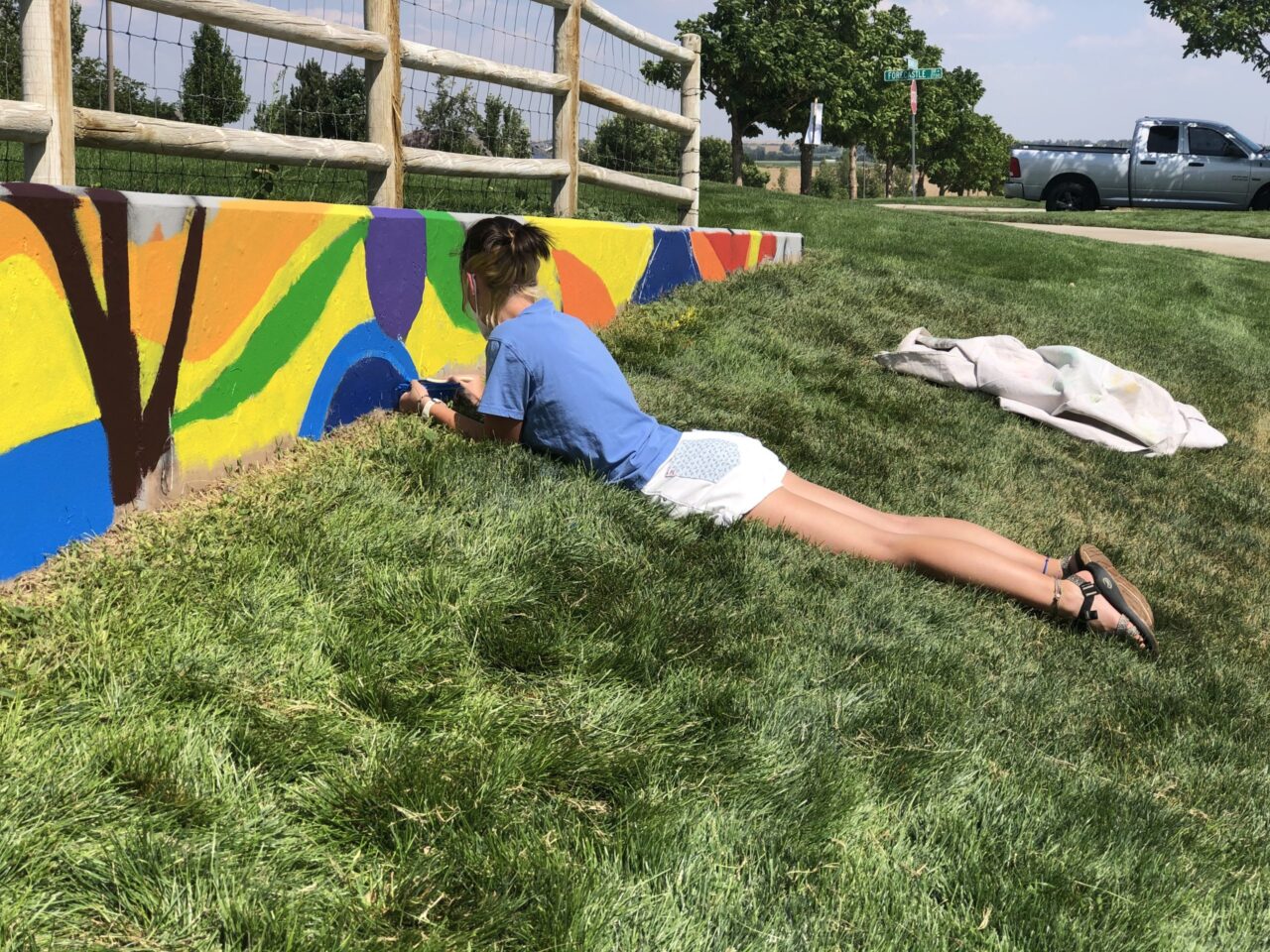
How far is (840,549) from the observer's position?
12.6 feet

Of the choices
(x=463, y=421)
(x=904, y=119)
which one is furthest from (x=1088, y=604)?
(x=904, y=119)

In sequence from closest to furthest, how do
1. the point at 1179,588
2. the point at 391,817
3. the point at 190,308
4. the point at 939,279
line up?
the point at 391,817 → the point at 190,308 → the point at 1179,588 → the point at 939,279

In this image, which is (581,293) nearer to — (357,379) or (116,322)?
(357,379)

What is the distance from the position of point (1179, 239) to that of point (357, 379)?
16787 mm

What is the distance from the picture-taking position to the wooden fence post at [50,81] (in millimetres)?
3327

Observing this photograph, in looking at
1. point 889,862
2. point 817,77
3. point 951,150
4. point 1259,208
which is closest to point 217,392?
point 889,862

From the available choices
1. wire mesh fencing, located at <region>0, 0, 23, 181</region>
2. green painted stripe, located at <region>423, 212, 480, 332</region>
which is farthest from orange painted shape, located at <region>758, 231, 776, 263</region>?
wire mesh fencing, located at <region>0, 0, 23, 181</region>

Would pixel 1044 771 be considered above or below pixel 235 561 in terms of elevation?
below

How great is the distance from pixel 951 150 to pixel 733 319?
6860 centimetres

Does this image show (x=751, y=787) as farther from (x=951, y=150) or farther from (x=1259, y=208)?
(x=951, y=150)

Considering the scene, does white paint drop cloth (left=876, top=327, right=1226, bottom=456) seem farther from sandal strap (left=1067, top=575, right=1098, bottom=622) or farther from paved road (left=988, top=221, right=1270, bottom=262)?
paved road (left=988, top=221, right=1270, bottom=262)

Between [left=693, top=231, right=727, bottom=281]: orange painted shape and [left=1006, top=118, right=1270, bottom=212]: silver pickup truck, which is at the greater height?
[left=1006, top=118, right=1270, bottom=212]: silver pickup truck

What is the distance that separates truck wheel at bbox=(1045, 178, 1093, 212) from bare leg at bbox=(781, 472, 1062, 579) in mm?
21191

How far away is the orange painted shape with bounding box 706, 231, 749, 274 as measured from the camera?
7.65 metres
